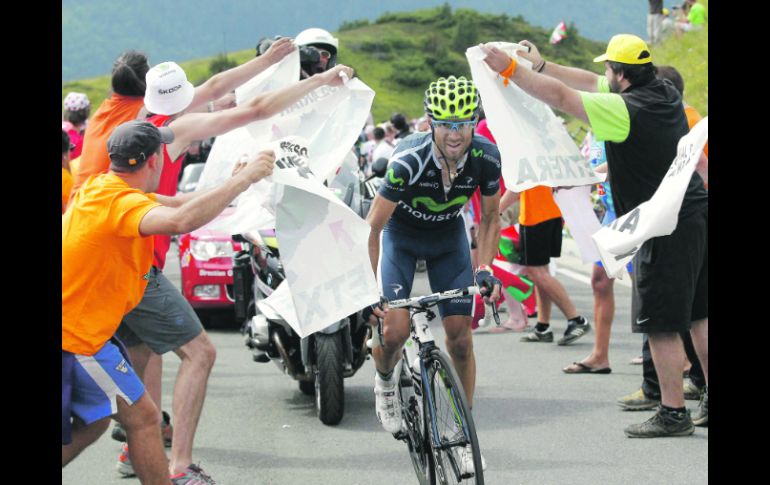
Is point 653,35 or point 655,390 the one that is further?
point 653,35

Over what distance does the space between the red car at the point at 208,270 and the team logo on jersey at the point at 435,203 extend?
5747 millimetres

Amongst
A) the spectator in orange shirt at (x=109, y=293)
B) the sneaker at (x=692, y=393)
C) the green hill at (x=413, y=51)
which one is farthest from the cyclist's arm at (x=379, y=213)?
the green hill at (x=413, y=51)

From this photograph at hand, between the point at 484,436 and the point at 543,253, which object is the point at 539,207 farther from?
the point at 484,436

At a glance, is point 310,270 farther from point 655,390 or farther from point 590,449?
point 655,390

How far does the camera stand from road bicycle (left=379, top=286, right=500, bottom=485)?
18.1 ft

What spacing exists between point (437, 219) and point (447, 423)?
5.93 feet

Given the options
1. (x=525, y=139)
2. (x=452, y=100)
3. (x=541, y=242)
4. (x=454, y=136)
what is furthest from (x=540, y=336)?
(x=452, y=100)

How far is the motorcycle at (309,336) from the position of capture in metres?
8.16

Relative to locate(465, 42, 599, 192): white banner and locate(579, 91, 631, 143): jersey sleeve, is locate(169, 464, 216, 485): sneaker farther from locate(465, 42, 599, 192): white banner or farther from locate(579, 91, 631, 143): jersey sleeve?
locate(579, 91, 631, 143): jersey sleeve

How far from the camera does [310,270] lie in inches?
249

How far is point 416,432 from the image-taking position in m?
6.26
